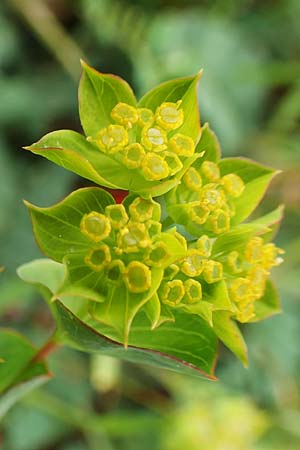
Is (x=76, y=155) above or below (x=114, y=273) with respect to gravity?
above

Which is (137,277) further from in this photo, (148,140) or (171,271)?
(148,140)

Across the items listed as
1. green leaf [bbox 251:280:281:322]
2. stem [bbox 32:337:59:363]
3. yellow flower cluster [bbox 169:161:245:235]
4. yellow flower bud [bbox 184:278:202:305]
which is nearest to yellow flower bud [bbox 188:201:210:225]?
yellow flower cluster [bbox 169:161:245:235]

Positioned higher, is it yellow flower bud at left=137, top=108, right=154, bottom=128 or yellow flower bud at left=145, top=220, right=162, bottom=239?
yellow flower bud at left=137, top=108, right=154, bottom=128

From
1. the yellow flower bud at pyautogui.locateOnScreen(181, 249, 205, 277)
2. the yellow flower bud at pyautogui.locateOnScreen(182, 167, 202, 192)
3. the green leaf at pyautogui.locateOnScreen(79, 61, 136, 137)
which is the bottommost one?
the yellow flower bud at pyautogui.locateOnScreen(181, 249, 205, 277)

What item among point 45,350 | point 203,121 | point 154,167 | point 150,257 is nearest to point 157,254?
point 150,257

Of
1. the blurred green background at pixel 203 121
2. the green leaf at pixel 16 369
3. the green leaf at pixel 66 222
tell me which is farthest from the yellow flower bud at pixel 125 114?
the blurred green background at pixel 203 121

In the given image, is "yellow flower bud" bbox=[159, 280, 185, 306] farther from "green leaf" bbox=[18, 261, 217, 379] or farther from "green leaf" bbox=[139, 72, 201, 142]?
"green leaf" bbox=[139, 72, 201, 142]
